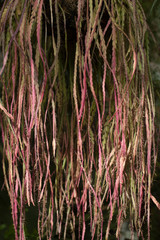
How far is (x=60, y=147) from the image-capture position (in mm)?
951

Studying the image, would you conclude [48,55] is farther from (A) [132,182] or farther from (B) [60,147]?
(A) [132,182]

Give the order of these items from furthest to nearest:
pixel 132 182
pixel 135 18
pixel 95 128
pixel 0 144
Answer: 1. pixel 0 144
2. pixel 95 128
3. pixel 132 182
4. pixel 135 18

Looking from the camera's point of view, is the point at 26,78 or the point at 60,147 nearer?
the point at 26,78

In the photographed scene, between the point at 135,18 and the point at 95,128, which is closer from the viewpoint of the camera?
the point at 135,18

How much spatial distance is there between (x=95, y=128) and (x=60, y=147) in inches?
5.0

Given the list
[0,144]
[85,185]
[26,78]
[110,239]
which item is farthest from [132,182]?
[0,144]

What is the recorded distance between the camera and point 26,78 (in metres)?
0.77

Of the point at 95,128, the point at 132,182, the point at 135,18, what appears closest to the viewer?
the point at 135,18

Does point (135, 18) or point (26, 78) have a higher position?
point (135, 18)

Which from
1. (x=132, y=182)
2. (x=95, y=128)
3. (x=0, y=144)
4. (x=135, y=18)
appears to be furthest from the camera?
(x=0, y=144)

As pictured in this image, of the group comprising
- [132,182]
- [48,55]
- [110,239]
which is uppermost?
[48,55]

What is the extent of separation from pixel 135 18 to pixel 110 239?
0.74 meters

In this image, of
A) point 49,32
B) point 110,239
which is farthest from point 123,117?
point 110,239

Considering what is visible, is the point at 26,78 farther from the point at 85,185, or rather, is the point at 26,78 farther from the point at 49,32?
the point at 85,185
